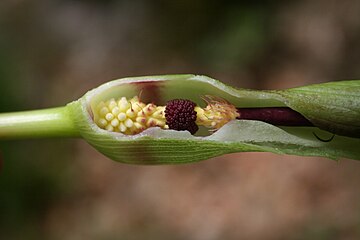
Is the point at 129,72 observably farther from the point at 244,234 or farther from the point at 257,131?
the point at 257,131

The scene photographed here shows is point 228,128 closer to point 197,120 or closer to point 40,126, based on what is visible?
point 197,120

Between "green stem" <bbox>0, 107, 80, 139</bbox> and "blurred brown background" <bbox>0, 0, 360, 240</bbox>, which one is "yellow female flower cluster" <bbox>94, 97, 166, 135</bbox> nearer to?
"green stem" <bbox>0, 107, 80, 139</bbox>

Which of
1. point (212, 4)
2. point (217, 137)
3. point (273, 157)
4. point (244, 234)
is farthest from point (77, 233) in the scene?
point (217, 137)

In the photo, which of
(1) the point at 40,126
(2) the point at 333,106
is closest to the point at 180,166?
(1) the point at 40,126

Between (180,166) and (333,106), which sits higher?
(333,106)

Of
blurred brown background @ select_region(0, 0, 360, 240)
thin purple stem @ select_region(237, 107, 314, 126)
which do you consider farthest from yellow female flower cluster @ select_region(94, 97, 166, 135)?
blurred brown background @ select_region(0, 0, 360, 240)

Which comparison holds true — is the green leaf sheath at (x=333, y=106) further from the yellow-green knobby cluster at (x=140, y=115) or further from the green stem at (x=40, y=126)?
the green stem at (x=40, y=126)
